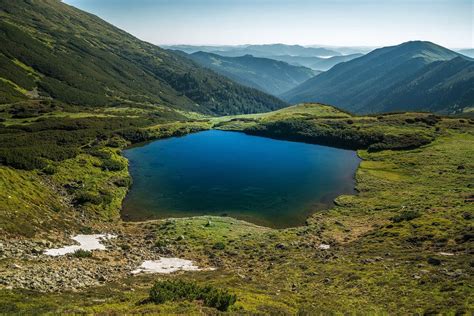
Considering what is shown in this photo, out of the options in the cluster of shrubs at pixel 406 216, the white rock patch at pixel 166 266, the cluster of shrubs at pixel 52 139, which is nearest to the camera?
the white rock patch at pixel 166 266

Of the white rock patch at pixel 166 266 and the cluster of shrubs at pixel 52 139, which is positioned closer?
the white rock patch at pixel 166 266

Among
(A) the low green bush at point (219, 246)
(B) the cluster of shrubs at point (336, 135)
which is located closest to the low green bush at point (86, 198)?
(A) the low green bush at point (219, 246)

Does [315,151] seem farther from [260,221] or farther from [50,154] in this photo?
[50,154]

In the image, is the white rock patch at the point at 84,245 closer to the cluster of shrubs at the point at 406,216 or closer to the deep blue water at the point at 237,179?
the deep blue water at the point at 237,179

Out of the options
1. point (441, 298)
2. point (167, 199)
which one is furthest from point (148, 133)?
point (441, 298)

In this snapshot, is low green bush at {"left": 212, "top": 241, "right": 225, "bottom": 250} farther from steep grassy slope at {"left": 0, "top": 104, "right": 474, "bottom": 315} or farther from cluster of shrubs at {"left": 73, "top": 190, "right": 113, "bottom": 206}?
cluster of shrubs at {"left": 73, "top": 190, "right": 113, "bottom": 206}

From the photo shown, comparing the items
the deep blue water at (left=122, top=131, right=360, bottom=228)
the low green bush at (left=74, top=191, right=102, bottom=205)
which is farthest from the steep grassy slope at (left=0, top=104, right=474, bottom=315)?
the deep blue water at (left=122, top=131, right=360, bottom=228)
